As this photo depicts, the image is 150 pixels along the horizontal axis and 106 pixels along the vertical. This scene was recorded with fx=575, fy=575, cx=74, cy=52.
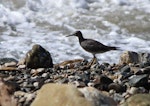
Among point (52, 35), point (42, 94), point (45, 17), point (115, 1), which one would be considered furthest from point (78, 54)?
point (42, 94)

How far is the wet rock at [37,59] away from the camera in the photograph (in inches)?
313

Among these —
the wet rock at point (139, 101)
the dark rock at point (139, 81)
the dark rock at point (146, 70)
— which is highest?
the dark rock at point (146, 70)

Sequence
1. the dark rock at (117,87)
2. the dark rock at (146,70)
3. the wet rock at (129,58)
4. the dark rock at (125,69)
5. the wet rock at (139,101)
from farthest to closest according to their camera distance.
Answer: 1. the wet rock at (129,58)
2. the dark rock at (125,69)
3. the dark rock at (146,70)
4. the dark rock at (117,87)
5. the wet rock at (139,101)

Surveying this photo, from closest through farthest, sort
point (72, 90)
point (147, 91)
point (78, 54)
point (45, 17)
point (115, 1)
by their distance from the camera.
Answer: point (72, 90)
point (147, 91)
point (78, 54)
point (45, 17)
point (115, 1)

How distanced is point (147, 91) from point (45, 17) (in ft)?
29.1

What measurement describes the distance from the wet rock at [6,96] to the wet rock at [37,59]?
2.40 meters

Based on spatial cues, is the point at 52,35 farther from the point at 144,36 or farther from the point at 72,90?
the point at 72,90

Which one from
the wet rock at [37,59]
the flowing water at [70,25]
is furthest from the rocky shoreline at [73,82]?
the flowing water at [70,25]

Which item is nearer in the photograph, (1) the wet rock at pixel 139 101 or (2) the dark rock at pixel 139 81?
(1) the wet rock at pixel 139 101

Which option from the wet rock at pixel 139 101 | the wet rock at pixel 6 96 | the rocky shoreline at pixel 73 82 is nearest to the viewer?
the rocky shoreline at pixel 73 82

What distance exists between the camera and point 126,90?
6094 mm

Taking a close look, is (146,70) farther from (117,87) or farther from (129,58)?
(129,58)

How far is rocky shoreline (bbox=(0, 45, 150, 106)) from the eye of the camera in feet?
15.5

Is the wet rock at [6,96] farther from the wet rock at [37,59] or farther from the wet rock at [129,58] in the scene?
the wet rock at [129,58]
